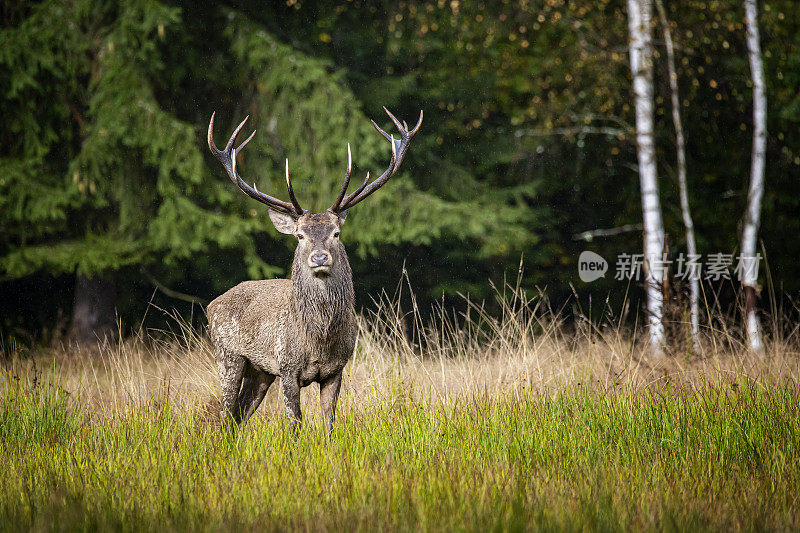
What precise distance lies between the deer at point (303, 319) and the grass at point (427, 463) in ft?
0.86

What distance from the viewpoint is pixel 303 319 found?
439 cm

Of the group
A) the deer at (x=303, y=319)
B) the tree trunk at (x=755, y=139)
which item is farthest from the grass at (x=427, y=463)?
the tree trunk at (x=755, y=139)

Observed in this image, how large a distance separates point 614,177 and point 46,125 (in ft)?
28.2

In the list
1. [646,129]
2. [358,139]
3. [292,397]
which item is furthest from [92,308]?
[646,129]

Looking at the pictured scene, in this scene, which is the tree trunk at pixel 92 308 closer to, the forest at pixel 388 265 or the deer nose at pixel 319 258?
the forest at pixel 388 265

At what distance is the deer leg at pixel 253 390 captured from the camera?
5023 mm

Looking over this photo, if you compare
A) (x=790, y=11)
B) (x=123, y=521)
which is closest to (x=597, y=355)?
(x=123, y=521)

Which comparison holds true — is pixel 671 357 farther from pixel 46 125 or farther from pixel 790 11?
pixel 46 125

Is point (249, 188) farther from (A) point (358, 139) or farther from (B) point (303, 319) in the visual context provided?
(A) point (358, 139)

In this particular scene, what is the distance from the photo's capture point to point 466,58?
12.1 meters

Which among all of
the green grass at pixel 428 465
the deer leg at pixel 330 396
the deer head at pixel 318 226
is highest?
the deer head at pixel 318 226

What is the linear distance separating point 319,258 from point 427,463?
1.20m

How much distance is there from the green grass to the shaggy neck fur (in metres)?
0.53

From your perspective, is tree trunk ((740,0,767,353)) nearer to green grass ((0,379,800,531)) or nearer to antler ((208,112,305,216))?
green grass ((0,379,800,531))
